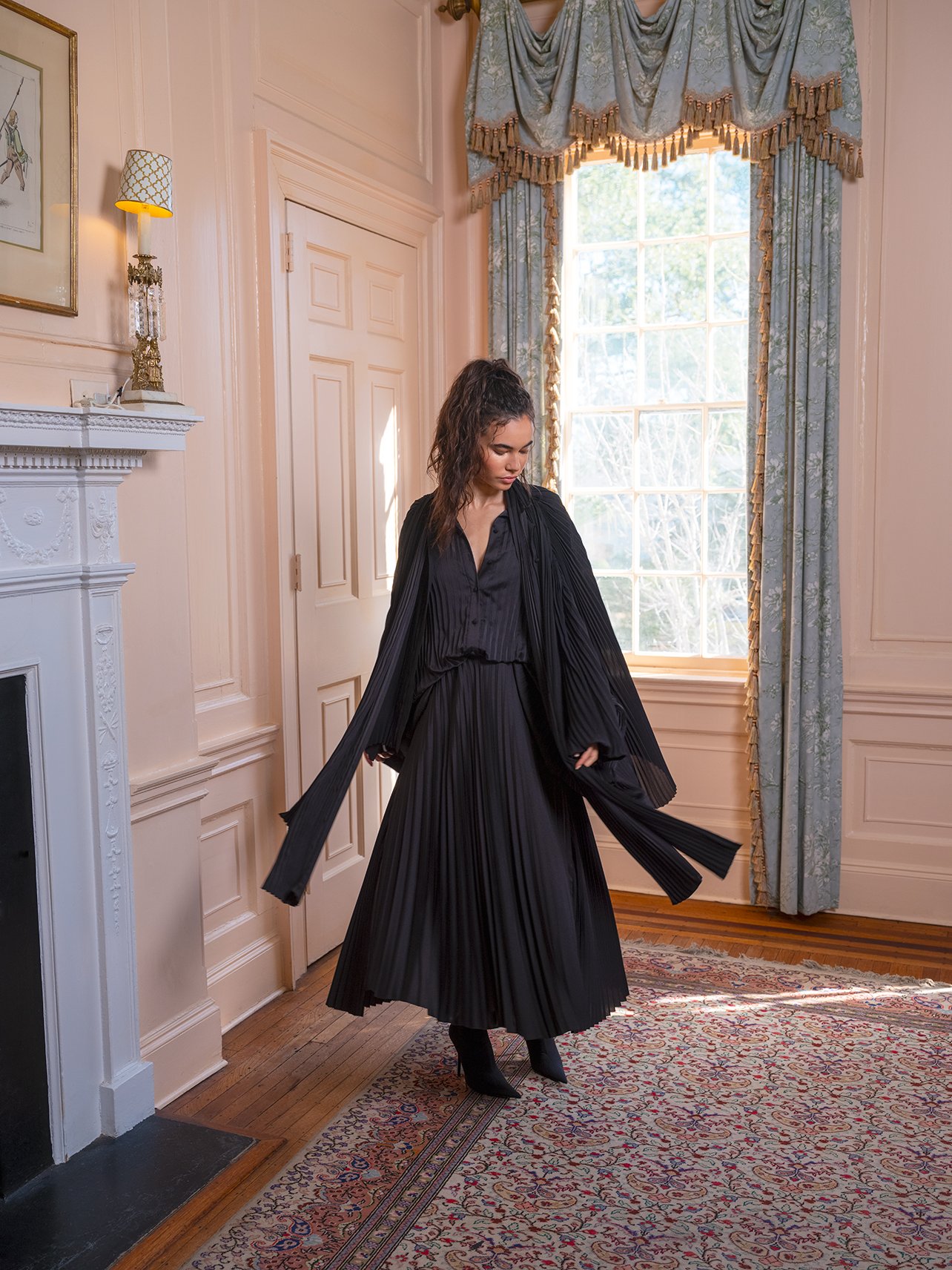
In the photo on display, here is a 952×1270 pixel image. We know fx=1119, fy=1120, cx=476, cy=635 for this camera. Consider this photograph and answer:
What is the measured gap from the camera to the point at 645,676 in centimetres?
413

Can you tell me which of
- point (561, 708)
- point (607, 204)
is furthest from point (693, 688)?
point (607, 204)

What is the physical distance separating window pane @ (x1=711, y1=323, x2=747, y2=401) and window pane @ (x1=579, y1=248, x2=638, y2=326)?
1.06 ft

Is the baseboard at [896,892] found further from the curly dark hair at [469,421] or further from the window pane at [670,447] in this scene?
the curly dark hair at [469,421]

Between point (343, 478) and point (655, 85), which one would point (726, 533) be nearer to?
point (343, 478)

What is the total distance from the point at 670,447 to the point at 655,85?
123cm

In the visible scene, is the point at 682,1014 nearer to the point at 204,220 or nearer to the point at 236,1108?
the point at 236,1108

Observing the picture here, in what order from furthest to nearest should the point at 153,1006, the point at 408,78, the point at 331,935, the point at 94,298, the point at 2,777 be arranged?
1. the point at 408,78
2. the point at 331,935
3. the point at 153,1006
4. the point at 94,298
5. the point at 2,777

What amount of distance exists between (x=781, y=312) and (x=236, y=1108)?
2928mm

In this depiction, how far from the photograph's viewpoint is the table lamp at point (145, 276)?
2428mm

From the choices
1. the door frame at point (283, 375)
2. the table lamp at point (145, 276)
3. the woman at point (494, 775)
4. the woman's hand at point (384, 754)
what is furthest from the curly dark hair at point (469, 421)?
the door frame at point (283, 375)

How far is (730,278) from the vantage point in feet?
13.1

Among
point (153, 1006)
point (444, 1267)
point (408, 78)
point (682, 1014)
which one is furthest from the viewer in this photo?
point (408, 78)

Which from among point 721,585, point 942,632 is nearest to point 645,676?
point 721,585

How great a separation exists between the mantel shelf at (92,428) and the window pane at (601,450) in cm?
199
